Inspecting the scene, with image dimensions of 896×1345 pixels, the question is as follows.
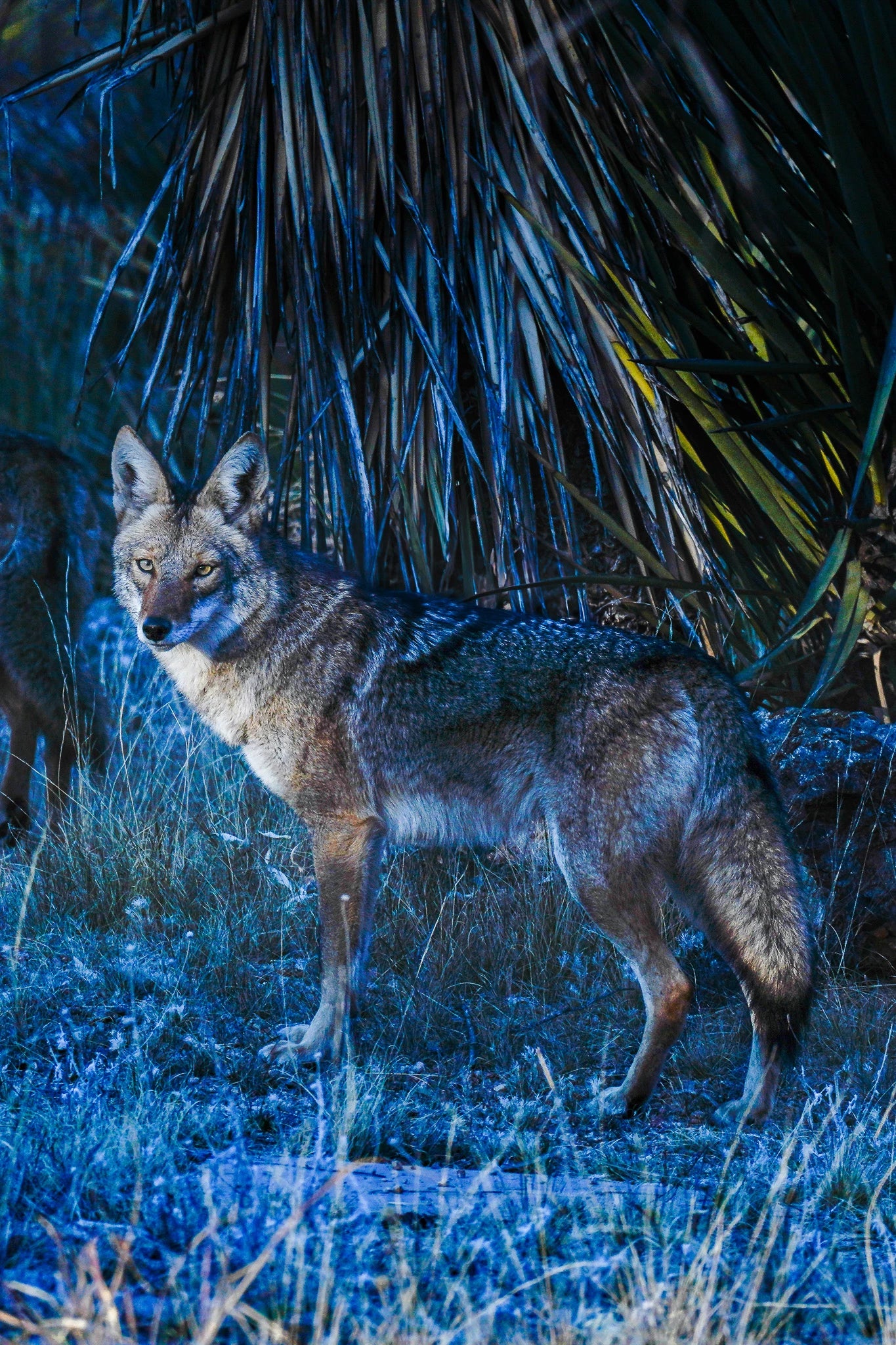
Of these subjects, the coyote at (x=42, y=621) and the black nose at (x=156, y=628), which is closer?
the black nose at (x=156, y=628)

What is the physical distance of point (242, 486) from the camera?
452cm

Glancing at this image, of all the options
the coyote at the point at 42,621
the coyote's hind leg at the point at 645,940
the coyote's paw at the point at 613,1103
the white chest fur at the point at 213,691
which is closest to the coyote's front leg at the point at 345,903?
the white chest fur at the point at 213,691

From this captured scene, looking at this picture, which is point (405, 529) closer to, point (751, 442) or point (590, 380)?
point (590, 380)

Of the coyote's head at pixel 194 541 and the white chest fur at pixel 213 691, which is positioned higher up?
Result: the coyote's head at pixel 194 541

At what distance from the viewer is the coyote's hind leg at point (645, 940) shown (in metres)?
3.71

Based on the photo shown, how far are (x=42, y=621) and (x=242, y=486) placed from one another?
228 centimetres

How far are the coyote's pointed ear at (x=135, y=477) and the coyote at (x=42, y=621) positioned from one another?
187 centimetres

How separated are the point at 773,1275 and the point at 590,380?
3.85 m

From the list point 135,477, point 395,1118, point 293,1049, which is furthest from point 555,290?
point 395,1118

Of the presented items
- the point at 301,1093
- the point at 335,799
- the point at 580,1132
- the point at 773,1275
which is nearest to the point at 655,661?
the point at 335,799

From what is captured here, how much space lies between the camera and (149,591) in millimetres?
4230

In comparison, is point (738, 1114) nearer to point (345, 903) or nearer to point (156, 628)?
point (345, 903)

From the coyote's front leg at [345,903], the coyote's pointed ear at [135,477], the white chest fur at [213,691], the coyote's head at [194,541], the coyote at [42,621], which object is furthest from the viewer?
the coyote at [42,621]

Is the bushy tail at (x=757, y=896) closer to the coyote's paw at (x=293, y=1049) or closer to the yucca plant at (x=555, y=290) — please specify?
the coyote's paw at (x=293, y=1049)
